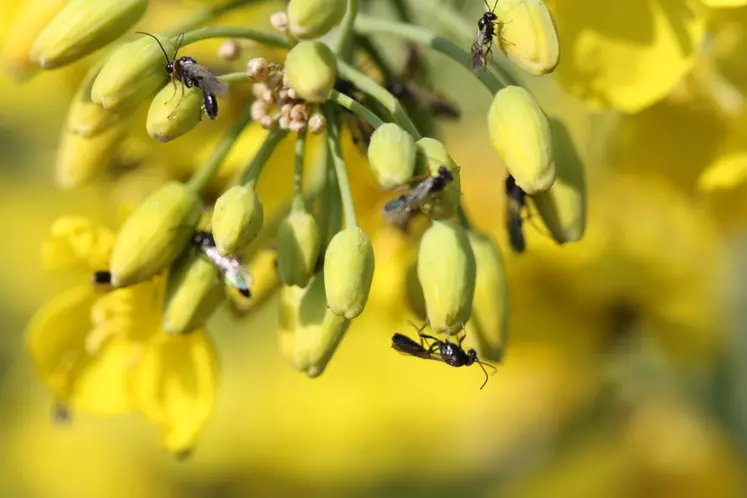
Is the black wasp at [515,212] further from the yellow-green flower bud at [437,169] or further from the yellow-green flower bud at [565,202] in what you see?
the yellow-green flower bud at [437,169]

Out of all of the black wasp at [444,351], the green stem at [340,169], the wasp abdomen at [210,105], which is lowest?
the black wasp at [444,351]

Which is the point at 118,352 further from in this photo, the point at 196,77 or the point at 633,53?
the point at 633,53

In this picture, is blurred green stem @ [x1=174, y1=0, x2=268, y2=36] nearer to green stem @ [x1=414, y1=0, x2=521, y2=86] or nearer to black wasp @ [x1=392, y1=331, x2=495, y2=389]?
green stem @ [x1=414, y1=0, x2=521, y2=86]

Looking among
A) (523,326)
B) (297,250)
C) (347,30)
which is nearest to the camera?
(297,250)

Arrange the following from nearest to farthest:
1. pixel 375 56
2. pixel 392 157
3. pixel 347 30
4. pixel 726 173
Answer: pixel 392 157, pixel 347 30, pixel 375 56, pixel 726 173

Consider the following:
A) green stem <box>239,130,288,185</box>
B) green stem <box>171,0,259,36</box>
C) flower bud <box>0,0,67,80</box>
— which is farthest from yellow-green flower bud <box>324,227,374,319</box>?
flower bud <box>0,0,67,80</box>

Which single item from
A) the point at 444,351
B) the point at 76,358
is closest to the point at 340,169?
the point at 444,351

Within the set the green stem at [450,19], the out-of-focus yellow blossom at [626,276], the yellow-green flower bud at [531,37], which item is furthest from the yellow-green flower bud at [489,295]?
the out-of-focus yellow blossom at [626,276]
